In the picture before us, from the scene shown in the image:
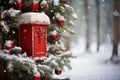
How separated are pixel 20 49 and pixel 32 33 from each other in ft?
1.13

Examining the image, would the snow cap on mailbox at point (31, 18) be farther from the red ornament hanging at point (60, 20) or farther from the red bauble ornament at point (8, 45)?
the red ornament hanging at point (60, 20)

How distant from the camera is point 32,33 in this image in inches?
170

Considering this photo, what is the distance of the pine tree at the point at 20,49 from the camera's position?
4.12m

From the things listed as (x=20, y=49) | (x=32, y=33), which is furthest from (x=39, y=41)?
(x=20, y=49)

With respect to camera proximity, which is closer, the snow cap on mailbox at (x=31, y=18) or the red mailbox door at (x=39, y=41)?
the snow cap on mailbox at (x=31, y=18)

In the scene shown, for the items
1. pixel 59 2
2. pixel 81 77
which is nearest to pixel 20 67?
pixel 59 2

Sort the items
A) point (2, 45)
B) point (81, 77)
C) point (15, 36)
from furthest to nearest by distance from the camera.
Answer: point (81, 77) → point (15, 36) → point (2, 45)

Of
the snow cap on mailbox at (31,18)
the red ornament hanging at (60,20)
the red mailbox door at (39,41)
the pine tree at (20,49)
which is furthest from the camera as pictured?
the red ornament hanging at (60,20)

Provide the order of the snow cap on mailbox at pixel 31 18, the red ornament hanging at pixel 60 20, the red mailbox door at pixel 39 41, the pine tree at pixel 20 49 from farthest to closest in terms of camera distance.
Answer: the red ornament hanging at pixel 60 20 → the red mailbox door at pixel 39 41 → the snow cap on mailbox at pixel 31 18 → the pine tree at pixel 20 49

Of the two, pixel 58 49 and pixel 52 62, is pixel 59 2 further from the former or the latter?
pixel 52 62

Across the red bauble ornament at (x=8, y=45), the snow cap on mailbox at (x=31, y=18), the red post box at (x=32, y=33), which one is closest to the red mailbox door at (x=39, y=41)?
the red post box at (x=32, y=33)

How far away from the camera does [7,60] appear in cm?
411

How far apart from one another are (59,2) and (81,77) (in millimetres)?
6917

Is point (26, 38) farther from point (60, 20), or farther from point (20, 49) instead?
point (60, 20)
